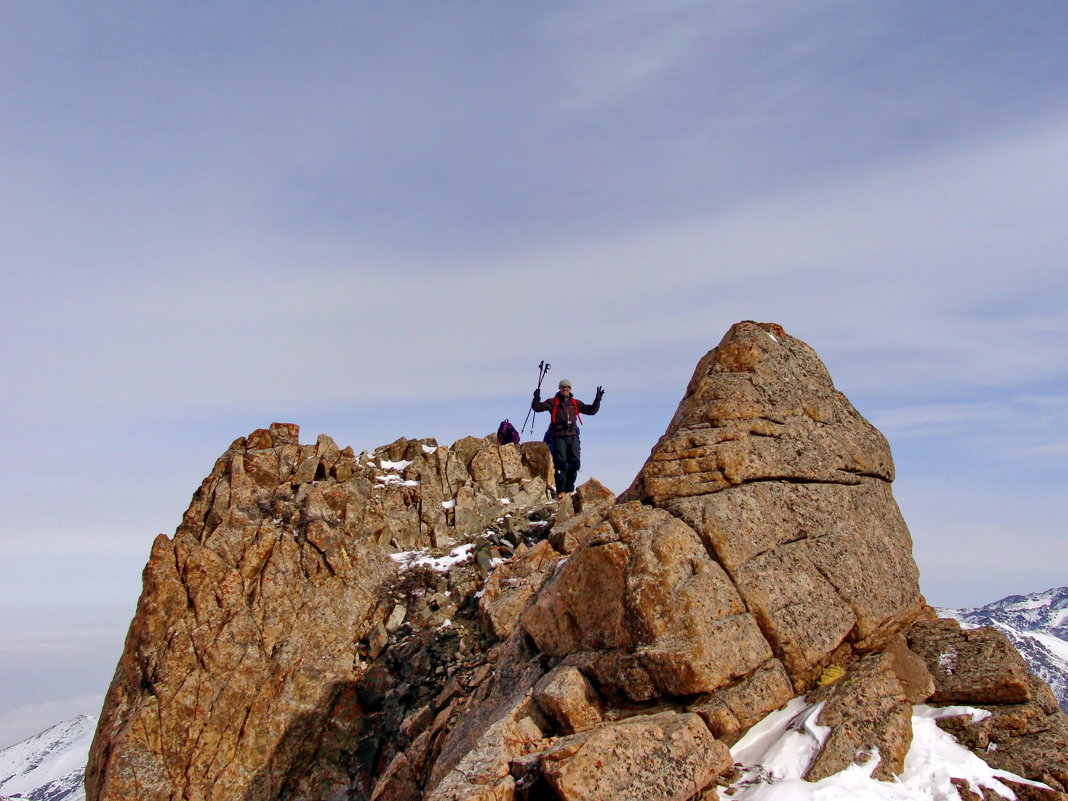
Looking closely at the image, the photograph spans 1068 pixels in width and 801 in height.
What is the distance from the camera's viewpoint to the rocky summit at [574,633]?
36.6 feet

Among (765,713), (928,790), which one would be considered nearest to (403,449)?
(765,713)

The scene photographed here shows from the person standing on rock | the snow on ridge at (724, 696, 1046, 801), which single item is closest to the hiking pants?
the person standing on rock

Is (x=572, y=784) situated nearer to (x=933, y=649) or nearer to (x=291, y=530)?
(x=933, y=649)

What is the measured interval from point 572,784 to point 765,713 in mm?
3300

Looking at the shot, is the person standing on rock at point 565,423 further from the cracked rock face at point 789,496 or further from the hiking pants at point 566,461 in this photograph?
the cracked rock face at point 789,496

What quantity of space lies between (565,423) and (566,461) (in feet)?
4.22

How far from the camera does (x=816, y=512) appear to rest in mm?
13773

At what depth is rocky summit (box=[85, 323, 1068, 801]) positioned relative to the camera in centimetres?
1114

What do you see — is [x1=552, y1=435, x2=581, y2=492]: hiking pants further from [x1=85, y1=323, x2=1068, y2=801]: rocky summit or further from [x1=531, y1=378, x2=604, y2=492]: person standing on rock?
[x1=85, y1=323, x2=1068, y2=801]: rocky summit

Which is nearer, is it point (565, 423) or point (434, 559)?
point (434, 559)

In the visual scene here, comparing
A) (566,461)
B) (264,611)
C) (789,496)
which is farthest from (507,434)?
(789,496)

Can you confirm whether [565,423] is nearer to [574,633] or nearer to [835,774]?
[574,633]

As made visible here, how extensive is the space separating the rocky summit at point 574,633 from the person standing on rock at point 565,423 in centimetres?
194

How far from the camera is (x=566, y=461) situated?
26.5 metres
